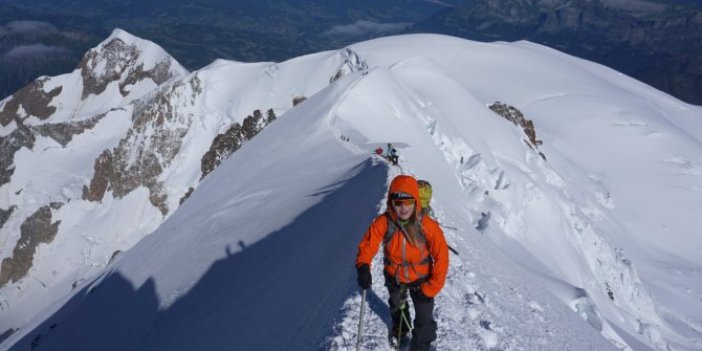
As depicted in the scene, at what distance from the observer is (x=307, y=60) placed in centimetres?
7581

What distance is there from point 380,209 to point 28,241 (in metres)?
104

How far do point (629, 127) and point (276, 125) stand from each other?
41.8 meters

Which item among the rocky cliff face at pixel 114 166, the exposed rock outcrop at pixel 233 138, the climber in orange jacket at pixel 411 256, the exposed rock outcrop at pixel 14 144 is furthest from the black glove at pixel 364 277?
the exposed rock outcrop at pixel 14 144

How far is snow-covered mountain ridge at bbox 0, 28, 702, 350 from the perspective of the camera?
1148cm

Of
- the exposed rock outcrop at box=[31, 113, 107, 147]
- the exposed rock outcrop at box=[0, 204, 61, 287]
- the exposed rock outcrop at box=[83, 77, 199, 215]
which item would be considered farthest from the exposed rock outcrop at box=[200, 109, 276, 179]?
the exposed rock outcrop at box=[31, 113, 107, 147]

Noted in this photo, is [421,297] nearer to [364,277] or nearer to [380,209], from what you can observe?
[364,277]

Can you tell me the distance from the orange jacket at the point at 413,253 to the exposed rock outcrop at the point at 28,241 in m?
104

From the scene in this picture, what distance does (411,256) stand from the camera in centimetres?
731

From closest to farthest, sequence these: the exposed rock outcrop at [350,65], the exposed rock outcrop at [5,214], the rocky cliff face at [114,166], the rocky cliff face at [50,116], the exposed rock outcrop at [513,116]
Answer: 1. the exposed rock outcrop at [513,116]
2. the exposed rock outcrop at [350,65]
3. the rocky cliff face at [114,166]
4. the rocky cliff face at [50,116]
5. the exposed rock outcrop at [5,214]

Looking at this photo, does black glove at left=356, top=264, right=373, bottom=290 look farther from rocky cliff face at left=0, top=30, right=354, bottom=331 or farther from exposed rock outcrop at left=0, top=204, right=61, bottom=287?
exposed rock outcrop at left=0, top=204, right=61, bottom=287

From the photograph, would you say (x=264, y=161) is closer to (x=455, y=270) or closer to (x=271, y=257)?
(x=271, y=257)

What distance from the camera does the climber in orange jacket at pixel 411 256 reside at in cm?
712

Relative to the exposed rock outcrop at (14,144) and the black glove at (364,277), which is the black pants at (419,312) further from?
the exposed rock outcrop at (14,144)

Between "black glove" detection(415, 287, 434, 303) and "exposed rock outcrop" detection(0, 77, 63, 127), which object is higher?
"black glove" detection(415, 287, 434, 303)
